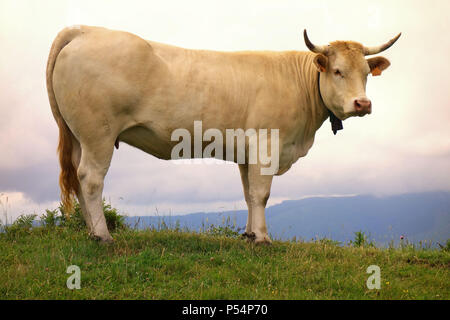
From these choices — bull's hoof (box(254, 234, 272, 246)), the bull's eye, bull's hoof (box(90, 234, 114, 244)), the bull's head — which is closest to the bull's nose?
the bull's head

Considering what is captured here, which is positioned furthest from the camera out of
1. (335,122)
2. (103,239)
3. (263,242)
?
(335,122)

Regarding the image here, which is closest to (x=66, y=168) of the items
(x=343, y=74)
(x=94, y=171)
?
(x=94, y=171)

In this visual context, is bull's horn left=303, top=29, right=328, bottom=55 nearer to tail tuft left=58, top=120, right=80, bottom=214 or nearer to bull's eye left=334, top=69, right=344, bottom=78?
bull's eye left=334, top=69, right=344, bottom=78

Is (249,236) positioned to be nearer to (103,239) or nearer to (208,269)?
(208,269)

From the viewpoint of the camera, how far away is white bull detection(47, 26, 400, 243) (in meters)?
7.46

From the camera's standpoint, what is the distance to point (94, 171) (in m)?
7.59

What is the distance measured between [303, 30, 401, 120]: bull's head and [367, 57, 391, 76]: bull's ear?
0.18m

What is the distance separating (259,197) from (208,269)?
5.97 feet

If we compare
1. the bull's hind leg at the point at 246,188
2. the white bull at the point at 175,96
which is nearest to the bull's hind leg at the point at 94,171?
the white bull at the point at 175,96

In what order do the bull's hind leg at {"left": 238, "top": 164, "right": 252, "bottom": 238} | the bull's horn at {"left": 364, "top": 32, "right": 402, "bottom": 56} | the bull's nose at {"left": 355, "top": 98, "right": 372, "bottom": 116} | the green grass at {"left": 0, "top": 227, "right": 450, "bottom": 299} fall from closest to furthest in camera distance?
1. the green grass at {"left": 0, "top": 227, "right": 450, "bottom": 299}
2. the bull's nose at {"left": 355, "top": 98, "right": 372, "bottom": 116}
3. the bull's horn at {"left": 364, "top": 32, "right": 402, "bottom": 56}
4. the bull's hind leg at {"left": 238, "top": 164, "right": 252, "bottom": 238}

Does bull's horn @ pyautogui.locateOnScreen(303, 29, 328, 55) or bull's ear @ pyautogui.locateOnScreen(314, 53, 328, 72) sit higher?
bull's horn @ pyautogui.locateOnScreen(303, 29, 328, 55)

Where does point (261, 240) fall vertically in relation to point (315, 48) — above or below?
below

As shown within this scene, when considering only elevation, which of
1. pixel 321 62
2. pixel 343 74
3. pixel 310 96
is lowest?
pixel 310 96

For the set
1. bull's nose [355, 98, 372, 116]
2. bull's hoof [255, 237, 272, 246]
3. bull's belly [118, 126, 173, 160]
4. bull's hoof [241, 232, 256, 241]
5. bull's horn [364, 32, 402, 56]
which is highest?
bull's horn [364, 32, 402, 56]
